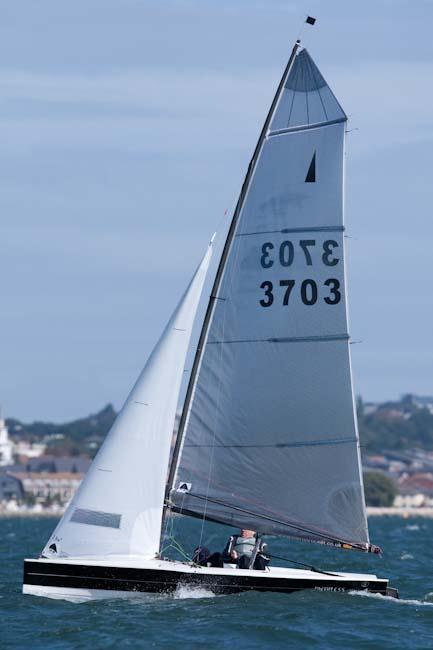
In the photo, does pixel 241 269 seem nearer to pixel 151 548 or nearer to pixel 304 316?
pixel 304 316

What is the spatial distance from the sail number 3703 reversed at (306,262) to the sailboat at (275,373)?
2 centimetres

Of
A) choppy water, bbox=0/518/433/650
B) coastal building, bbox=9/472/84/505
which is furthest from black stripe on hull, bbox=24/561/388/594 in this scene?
coastal building, bbox=9/472/84/505

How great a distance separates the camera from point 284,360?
27406 millimetres

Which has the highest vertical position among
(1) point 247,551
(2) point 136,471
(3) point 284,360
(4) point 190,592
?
(3) point 284,360

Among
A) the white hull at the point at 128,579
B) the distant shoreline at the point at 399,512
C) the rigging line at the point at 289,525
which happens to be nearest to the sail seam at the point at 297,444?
the rigging line at the point at 289,525

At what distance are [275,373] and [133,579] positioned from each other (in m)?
4.36

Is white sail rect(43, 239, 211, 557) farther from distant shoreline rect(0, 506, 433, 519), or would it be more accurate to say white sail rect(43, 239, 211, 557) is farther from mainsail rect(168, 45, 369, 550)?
distant shoreline rect(0, 506, 433, 519)

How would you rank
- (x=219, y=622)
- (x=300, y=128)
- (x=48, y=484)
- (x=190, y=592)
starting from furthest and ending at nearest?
(x=48, y=484), (x=300, y=128), (x=190, y=592), (x=219, y=622)

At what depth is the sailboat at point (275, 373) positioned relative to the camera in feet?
88.9

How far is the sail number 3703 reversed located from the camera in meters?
27.2

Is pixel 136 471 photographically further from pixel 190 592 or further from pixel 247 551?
pixel 247 551

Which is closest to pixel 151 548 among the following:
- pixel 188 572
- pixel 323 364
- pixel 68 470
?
pixel 188 572

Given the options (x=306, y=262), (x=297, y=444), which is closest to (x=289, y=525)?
(x=297, y=444)

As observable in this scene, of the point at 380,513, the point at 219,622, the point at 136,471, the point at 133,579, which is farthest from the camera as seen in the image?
the point at 380,513
